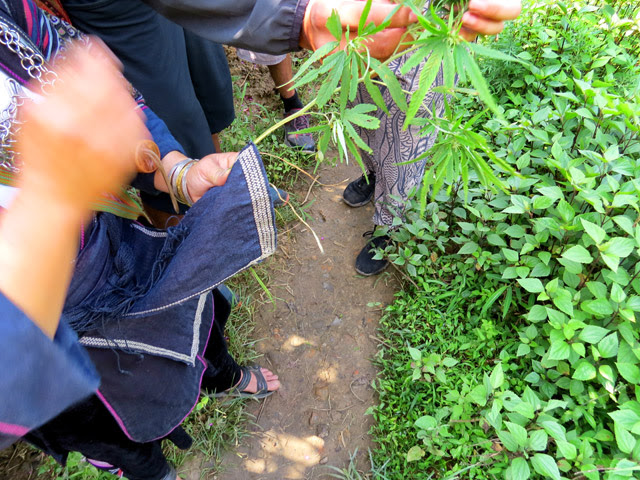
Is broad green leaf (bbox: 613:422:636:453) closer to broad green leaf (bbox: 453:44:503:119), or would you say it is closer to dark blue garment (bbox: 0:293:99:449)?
broad green leaf (bbox: 453:44:503:119)

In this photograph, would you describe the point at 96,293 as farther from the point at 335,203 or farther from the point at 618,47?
the point at 618,47

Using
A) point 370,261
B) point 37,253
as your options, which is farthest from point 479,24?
point 370,261

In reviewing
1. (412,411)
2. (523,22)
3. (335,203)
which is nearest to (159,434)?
(412,411)

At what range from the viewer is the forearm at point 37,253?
0.57 m

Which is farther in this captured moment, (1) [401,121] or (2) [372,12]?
Answer: (1) [401,121]

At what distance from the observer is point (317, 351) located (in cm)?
227

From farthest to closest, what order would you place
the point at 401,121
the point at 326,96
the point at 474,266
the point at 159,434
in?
the point at 474,266
the point at 401,121
the point at 159,434
the point at 326,96

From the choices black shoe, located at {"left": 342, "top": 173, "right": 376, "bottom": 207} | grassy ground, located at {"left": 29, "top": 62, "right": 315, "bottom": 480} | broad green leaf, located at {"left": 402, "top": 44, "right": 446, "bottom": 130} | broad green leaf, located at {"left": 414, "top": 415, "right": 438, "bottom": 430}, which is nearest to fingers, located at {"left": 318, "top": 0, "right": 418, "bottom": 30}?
broad green leaf, located at {"left": 402, "top": 44, "right": 446, "bottom": 130}

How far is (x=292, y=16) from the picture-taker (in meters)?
0.95

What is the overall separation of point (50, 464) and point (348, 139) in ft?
7.05

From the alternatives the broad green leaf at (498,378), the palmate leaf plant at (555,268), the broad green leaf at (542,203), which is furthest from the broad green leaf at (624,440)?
the broad green leaf at (542,203)

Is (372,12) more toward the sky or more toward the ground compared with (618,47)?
more toward the sky

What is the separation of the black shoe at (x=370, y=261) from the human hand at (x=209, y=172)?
1.52 metres

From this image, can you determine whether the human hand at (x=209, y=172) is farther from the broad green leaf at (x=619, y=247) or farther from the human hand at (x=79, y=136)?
the broad green leaf at (x=619, y=247)
